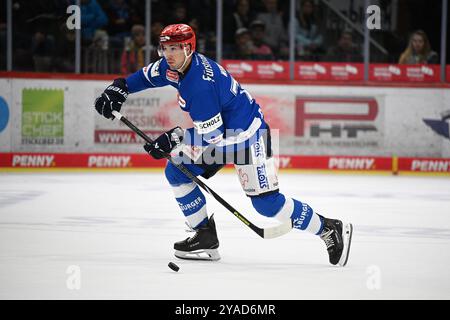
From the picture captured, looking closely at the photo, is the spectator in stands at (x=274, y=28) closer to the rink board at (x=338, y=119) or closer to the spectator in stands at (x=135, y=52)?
the rink board at (x=338, y=119)

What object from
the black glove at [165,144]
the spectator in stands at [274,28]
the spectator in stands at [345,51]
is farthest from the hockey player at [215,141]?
the spectator in stands at [345,51]

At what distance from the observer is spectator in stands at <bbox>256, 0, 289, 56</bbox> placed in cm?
1149

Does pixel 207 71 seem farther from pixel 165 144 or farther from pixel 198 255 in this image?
pixel 198 255

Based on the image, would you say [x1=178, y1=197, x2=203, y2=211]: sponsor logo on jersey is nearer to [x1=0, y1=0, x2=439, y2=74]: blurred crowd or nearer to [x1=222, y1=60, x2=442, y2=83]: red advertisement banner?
[x1=0, y1=0, x2=439, y2=74]: blurred crowd

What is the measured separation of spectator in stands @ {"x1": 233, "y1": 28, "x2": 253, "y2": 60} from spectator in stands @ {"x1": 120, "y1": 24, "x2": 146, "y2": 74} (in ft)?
3.98

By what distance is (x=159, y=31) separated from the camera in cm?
1109

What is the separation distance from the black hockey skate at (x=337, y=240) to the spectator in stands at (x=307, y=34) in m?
6.82

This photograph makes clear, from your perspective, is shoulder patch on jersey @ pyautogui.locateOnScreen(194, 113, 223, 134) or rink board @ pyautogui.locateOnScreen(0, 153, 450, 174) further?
rink board @ pyautogui.locateOnScreen(0, 153, 450, 174)

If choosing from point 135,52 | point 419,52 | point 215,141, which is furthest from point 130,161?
point 215,141

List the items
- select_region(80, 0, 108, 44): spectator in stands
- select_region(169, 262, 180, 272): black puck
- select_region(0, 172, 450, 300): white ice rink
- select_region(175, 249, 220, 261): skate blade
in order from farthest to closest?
select_region(80, 0, 108, 44): spectator in stands → select_region(175, 249, 220, 261): skate blade → select_region(169, 262, 180, 272): black puck → select_region(0, 172, 450, 300): white ice rink

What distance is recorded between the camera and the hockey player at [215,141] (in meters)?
4.64

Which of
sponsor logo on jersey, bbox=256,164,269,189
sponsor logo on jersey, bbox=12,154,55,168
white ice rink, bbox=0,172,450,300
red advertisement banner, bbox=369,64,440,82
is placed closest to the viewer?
white ice rink, bbox=0,172,450,300

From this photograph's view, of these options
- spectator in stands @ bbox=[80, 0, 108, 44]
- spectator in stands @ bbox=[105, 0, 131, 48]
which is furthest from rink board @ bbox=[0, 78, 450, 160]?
spectator in stands @ bbox=[80, 0, 108, 44]
